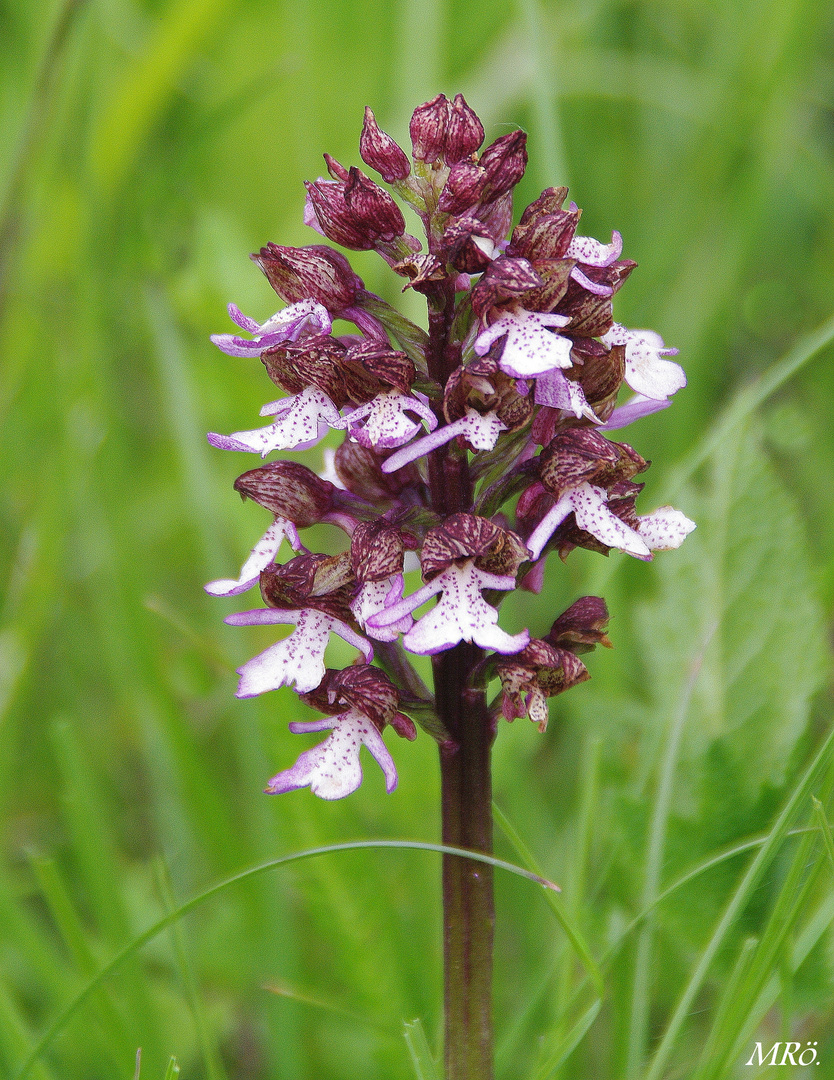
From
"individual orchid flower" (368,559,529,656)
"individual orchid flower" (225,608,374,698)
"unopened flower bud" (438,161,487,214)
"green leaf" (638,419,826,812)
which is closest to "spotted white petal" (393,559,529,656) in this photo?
"individual orchid flower" (368,559,529,656)

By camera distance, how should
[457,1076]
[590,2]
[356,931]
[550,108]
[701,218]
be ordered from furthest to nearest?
[590,2]
[701,218]
[550,108]
[356,931]
[457,1076]

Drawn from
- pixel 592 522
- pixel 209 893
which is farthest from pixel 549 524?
pixel 209 893

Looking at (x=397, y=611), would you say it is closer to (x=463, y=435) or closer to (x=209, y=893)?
(x=463, y=435)

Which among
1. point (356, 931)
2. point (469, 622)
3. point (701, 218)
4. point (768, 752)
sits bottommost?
point (356, 931)

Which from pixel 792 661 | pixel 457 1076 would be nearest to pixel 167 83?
Result: pixel 792 661

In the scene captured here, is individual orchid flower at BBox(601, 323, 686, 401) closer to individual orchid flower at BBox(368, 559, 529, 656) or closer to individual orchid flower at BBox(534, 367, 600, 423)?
individual orchid flower at BBox(534, 367, 600, 423)

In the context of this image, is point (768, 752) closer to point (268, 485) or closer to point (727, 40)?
point (268, 485)

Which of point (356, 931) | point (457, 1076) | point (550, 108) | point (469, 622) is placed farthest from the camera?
point (550, 108)
